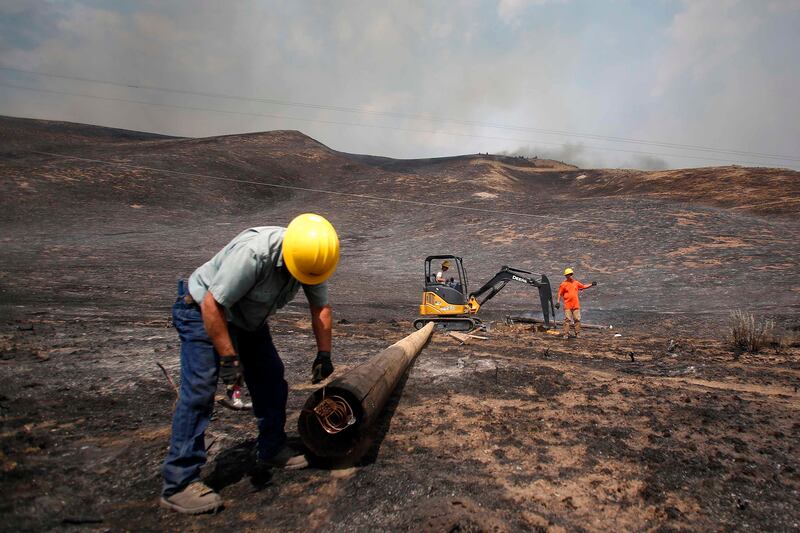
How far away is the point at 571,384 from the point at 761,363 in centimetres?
392

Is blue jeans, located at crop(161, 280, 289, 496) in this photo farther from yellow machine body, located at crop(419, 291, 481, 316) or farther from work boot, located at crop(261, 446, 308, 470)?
yellow machine body, located at crop(419, 291, 481, 316)

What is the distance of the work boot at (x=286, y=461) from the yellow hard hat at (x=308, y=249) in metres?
1.30

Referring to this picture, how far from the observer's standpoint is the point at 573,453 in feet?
12.3

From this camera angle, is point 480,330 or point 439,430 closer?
point 439,430

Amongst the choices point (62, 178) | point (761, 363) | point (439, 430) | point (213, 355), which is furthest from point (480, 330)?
point (62, 178)

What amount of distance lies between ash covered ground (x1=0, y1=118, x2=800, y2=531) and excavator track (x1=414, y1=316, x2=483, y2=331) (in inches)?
34.2

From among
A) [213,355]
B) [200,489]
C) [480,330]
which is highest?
[213,355]

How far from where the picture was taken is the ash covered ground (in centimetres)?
292

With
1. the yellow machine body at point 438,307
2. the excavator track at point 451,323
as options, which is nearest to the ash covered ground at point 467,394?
the excavator track at point 451,323

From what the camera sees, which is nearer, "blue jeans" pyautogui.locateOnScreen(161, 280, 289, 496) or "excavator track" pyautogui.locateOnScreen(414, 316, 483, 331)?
"blue jeans" pyautogui.locateOnScreen(161, 280, 289, 496)

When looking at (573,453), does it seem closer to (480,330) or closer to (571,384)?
(571,384)

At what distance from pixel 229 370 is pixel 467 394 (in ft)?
10.4

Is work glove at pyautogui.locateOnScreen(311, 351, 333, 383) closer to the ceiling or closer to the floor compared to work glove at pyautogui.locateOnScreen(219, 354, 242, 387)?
closer to the floor

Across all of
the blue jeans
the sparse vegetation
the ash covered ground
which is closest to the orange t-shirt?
the ash covered ground
